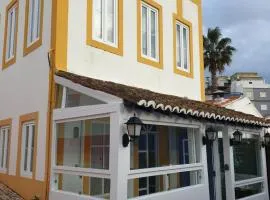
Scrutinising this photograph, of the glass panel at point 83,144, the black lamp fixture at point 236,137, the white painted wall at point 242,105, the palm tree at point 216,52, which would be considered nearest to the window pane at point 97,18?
the glass panel at point 83,144

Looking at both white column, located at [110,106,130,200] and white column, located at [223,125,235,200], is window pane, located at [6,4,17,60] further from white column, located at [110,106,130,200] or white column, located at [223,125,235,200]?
white column, located at [223,125,235,200]

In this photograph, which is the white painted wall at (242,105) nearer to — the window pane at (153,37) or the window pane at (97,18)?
the window pane at (153,37)

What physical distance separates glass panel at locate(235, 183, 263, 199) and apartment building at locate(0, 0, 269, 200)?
5cm

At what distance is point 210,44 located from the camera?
38250mm

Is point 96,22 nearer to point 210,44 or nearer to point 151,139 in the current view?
point 151,139

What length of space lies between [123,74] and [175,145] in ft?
9.71

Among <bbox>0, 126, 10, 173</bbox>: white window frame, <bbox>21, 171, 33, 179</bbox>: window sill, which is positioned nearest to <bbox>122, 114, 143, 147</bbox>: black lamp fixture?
<bbox>21, 171, 33, 179</bbox>: window sill

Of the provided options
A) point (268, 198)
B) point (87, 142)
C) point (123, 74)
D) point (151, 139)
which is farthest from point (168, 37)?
point (268, 198)

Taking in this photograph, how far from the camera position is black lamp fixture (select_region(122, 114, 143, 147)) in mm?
6715

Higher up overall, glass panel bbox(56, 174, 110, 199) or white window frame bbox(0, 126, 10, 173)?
white window frame bbox(0, 126, 10, 173)

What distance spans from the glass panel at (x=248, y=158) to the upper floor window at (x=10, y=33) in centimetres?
842

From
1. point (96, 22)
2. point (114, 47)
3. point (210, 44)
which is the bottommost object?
point (114, 47)

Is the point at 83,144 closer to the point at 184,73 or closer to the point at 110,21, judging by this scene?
the point at 110,21

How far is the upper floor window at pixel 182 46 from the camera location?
505 inches
